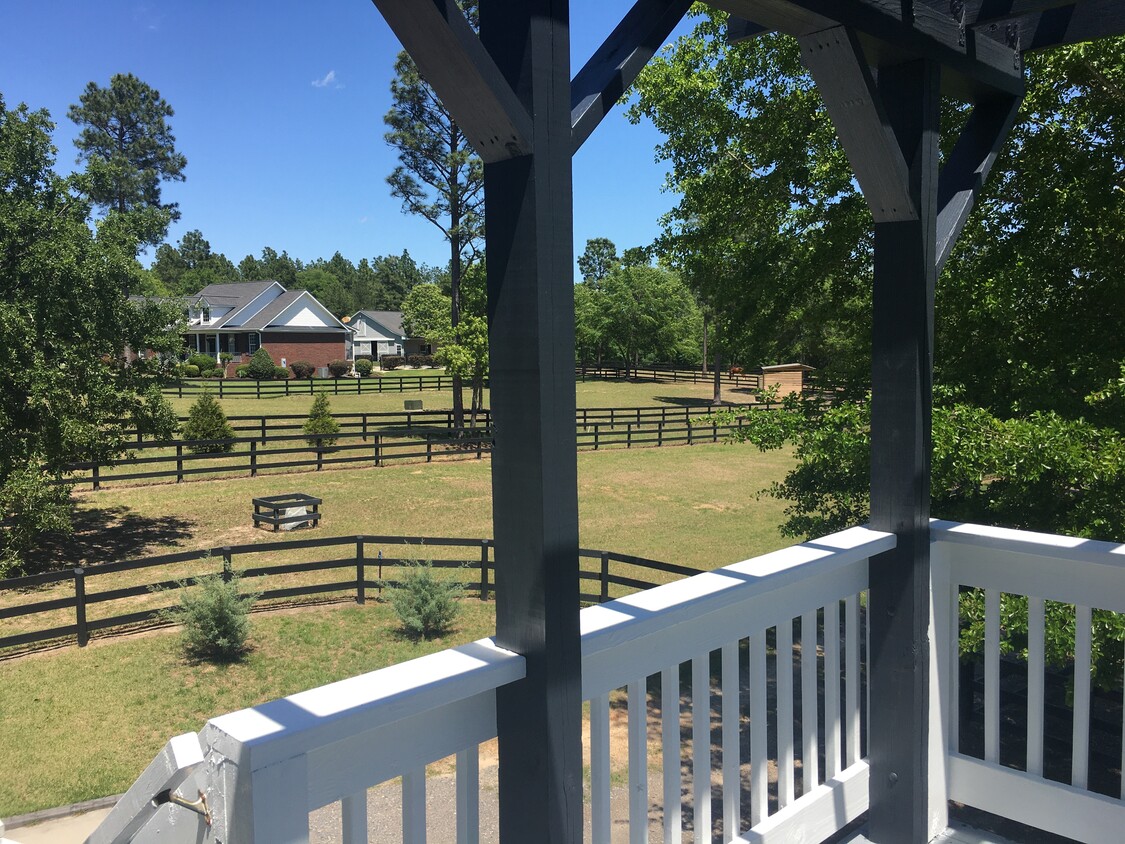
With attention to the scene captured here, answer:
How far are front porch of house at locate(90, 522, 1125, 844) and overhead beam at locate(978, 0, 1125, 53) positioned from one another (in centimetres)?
168

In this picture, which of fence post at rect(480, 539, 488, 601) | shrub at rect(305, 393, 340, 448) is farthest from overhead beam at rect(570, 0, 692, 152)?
shrub at rect(305, 393, 340, 448)

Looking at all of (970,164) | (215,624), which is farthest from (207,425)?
(970,164)

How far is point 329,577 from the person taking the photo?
1017cm

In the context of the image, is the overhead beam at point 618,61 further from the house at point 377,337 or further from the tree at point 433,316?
the house at point 377,337

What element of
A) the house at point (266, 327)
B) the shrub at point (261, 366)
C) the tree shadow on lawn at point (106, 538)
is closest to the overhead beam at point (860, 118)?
the tree shadow on lawn at point (106, 538)

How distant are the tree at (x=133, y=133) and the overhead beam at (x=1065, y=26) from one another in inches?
2070

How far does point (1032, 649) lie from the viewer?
2.54m

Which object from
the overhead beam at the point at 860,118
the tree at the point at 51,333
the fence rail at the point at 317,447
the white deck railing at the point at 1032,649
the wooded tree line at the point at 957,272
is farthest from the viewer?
the fence rail at the point at 317,447

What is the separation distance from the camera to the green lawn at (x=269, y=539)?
6.06 metres

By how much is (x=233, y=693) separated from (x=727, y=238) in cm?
560

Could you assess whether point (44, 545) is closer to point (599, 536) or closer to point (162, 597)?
point (162, 597)

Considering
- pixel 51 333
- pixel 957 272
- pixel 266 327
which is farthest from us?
pixel 266 327

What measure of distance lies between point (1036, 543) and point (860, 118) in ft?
4.67

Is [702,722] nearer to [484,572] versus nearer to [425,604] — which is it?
[425,604]
